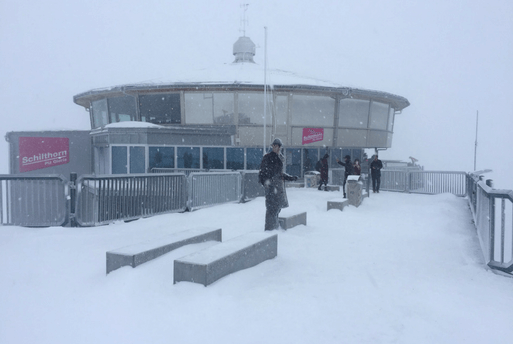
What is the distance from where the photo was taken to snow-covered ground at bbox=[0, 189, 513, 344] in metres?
4.21

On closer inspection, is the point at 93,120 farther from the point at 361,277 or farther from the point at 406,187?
the point at 361,277

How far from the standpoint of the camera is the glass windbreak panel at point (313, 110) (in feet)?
79.2

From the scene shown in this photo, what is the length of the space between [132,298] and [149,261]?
109 centimetres

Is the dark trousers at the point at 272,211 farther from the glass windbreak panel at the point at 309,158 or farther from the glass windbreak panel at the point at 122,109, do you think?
the glass windbreak panel at the point at 122,109

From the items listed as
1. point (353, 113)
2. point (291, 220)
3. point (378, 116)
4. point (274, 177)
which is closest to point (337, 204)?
point (291, 220)

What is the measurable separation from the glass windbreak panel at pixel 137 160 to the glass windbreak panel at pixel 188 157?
81.0 inches

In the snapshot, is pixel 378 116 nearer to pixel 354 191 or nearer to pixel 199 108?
pixel 199 108

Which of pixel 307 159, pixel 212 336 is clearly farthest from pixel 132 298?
pixel 307 159

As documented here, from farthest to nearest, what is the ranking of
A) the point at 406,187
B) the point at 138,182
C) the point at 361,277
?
the point at 406,187
the point at 138,182
the point at 361,277

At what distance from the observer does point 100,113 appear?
27500 millimetres

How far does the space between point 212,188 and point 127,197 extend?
362 centimetres

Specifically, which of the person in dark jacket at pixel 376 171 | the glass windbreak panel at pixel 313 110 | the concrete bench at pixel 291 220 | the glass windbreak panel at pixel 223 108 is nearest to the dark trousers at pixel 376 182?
the person in dark jacket at pixel 376 171

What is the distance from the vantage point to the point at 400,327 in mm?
4258

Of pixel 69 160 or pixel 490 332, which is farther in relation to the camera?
pixel 69 160
